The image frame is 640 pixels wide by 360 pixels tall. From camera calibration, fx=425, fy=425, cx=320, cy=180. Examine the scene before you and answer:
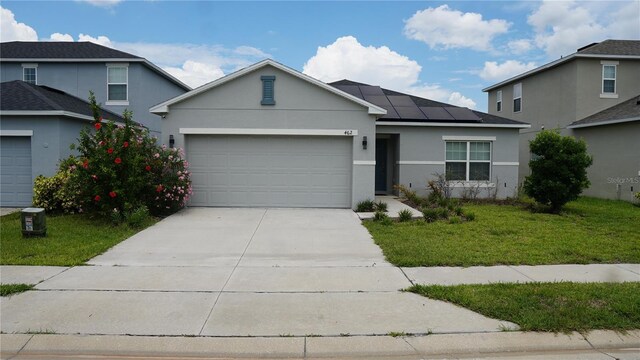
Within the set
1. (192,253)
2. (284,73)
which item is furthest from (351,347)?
(284,73)

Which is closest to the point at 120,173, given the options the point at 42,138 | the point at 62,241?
the point at 62,241

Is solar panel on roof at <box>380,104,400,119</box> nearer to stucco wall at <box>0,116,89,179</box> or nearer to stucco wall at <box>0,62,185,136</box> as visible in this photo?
stucco wall at <box>0,62,185,136</box>

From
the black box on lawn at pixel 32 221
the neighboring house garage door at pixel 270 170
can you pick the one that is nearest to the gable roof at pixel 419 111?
the neighboring house garage door at pixel 270 170

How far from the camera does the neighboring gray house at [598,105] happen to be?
16.8 m

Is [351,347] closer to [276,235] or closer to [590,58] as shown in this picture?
[276,235]

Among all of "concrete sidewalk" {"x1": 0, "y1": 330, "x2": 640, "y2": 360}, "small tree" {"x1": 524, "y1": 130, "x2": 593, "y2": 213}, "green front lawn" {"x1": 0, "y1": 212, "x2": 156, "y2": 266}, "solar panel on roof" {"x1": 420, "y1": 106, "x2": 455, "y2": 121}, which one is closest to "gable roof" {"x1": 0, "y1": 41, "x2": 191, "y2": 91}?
"green front lawn" {"x1": 0, "y1": 212, "x2": 156, "y2": 266}

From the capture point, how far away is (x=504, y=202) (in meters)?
15.8

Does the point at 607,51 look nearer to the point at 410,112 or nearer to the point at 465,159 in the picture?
the point at 465,159

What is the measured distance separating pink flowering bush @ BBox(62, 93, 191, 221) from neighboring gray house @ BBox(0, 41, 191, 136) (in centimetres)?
831

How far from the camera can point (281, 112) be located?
44.2ft

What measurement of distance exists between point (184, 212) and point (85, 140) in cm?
332

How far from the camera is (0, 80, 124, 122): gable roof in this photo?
44.2 ft

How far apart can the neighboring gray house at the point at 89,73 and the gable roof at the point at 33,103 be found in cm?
338

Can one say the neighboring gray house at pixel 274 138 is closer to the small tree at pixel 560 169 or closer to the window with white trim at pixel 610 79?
the small tree at pixel 560 169
